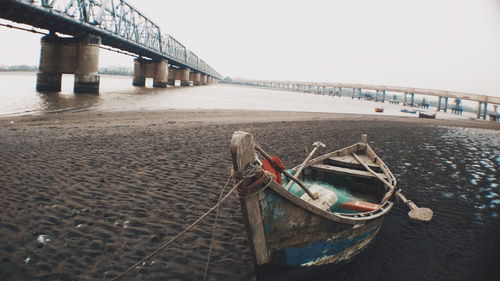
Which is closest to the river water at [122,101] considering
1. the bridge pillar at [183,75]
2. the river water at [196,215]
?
the river water at [196,215]

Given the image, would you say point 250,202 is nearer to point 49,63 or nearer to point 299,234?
point 299,234

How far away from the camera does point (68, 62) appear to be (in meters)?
31.1

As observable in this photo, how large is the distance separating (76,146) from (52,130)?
136 inches

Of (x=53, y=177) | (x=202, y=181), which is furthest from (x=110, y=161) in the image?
(x=202, y=181)

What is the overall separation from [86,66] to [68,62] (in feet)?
6.70

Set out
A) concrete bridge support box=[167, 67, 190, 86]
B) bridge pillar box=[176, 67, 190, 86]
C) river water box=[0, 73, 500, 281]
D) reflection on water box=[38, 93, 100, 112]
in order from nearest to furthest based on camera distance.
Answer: river water box=[0, 73, 500, 281]
reflection on water box=[38, 93, 100, 112]
concrete bridge support box=[167, 67, 190, 86]
bridge pillar box=[176, 67, 190, 86]

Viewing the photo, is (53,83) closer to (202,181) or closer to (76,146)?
(76,146)

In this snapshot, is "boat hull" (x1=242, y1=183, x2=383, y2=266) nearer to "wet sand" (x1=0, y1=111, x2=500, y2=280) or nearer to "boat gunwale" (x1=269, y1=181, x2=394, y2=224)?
"boat gunwale" (x1=269, y1=181, x2=394, y2=224)

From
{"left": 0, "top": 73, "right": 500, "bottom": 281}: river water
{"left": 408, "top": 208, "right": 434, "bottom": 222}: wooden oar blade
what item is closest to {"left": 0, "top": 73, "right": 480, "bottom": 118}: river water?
{"left": 0, "top": 73, "right": 500, "bottom": 281}: river water

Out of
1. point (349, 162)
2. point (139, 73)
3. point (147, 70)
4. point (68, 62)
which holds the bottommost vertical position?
point (349, 162)

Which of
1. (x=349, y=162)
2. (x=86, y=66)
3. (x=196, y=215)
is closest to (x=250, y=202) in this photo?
(x=196, y=215)

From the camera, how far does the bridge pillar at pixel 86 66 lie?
3095cm

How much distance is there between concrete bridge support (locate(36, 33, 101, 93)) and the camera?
3041 cm

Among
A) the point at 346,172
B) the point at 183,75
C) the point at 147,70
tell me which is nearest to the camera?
the point at 346,172
